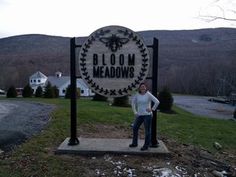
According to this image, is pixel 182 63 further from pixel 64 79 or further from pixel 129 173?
pixel 129 173

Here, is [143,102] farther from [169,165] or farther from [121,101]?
[121,101]

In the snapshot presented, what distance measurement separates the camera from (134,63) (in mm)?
6797

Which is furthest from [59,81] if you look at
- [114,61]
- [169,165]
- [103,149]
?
[169,165]

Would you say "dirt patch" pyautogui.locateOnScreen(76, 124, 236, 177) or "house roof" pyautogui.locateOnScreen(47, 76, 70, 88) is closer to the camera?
"dirt patch" pyautogui.locateOnScreen(76, 124, 236, 177)

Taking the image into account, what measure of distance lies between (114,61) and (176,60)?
338ft

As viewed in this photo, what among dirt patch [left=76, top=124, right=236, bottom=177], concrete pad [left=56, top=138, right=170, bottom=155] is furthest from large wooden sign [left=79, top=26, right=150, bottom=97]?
dirt patch [left=76, top=124, right=236, bottom=177]

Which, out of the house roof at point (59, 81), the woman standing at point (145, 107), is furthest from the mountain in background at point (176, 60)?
the woman standing at point (145, 107)

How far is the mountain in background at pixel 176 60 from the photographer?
8238cm

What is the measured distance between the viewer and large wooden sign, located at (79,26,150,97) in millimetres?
6773

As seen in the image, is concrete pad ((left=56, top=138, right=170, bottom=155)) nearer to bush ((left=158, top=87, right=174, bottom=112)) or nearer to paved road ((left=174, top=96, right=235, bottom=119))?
bush ((left=158, top=87, right=174, bottom=112))

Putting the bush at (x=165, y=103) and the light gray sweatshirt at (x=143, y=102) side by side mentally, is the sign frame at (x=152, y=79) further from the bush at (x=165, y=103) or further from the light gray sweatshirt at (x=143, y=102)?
the bush at (x=165, y=103)

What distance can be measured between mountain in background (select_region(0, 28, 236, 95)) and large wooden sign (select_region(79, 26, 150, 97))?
180 feet

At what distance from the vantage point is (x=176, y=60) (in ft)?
354

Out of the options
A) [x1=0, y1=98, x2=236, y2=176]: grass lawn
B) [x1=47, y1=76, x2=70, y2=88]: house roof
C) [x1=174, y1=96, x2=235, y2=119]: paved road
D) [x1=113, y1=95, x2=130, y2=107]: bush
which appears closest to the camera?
[x1=0, y1=98, x2=236, y2=176]: grass lawn
